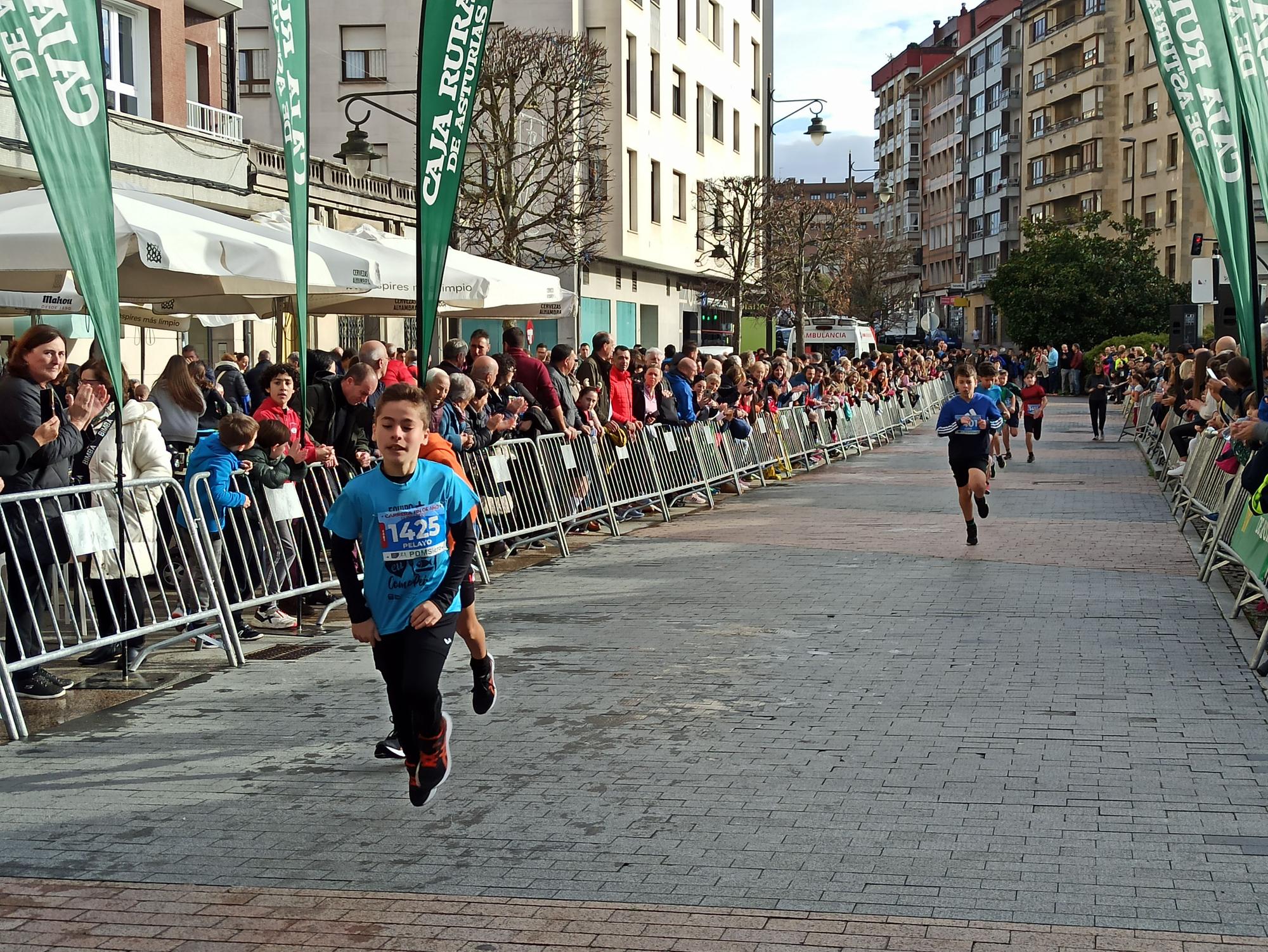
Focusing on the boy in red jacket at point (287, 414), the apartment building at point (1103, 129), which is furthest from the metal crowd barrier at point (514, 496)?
the apartment building at point (1103, 129)

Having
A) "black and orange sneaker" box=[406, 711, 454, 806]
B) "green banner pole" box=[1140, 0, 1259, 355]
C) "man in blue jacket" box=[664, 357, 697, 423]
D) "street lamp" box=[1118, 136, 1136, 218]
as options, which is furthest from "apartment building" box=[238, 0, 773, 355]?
"black and orange sneaker" box=[406, 711, 454, 806]

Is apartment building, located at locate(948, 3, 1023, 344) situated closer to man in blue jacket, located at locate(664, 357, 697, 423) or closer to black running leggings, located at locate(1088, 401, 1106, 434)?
black running leggings, located at locate(1088, 401, 1106, 434)

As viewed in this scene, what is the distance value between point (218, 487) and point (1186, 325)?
26635 millimetres

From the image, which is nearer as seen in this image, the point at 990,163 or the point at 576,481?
the point at 576,481

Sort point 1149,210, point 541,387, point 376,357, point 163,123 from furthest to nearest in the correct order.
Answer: point 1149,210, point 163,123, point 541,387, point 376,357

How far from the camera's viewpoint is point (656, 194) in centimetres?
4747

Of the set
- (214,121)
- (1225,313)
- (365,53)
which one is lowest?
(1225,313)

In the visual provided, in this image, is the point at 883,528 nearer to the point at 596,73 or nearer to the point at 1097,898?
the point at 1097,898

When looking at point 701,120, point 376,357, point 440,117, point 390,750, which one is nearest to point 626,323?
point 701,120

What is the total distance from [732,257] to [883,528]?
3576 cm

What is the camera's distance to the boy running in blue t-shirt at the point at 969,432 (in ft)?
48.9

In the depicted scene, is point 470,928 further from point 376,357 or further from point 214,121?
point 214,121

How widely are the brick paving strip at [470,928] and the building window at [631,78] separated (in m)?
40.5

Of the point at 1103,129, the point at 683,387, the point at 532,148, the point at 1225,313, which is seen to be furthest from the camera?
the point at 1103,129
